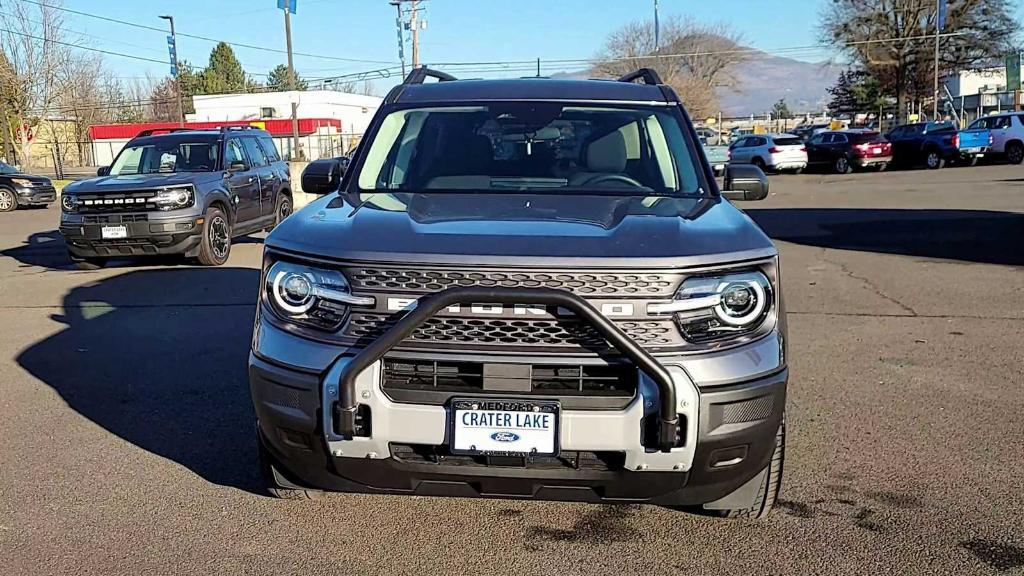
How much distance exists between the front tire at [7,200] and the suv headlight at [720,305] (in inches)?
→ 947

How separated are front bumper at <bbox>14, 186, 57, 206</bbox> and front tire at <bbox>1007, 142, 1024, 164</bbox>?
3048 centimetres

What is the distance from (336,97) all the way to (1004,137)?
5150cm

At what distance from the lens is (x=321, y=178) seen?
4812 mm

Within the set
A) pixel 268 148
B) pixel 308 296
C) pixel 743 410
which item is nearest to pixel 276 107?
pixel 268 148

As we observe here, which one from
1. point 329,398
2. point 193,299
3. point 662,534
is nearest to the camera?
point 329,398

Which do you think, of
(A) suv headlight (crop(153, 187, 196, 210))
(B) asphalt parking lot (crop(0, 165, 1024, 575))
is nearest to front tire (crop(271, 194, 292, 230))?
(A) suv headlight (crop(153, 187, 196, 210))

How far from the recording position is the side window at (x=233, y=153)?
1209 cm

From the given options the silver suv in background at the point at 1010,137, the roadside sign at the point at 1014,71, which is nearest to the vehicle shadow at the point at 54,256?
the silver suv in background at the point at 1010,137

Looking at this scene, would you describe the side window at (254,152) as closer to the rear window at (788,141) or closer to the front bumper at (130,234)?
the front bumper at (130,234)

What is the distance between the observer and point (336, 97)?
232 ft

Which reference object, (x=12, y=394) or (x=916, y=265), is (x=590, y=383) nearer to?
(x=12, y=394)

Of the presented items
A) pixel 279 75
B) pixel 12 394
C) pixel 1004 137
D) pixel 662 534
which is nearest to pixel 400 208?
pixel 662 534

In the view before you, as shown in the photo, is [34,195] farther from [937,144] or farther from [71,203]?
[937,144]

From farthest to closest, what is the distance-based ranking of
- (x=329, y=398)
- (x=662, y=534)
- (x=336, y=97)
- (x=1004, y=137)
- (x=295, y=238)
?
1. (x=336, y=97)
2. (x=1004, y=137)
3. (x=662, y=534)
4. (x=295, y=238)
5. (x=329, y=398)
